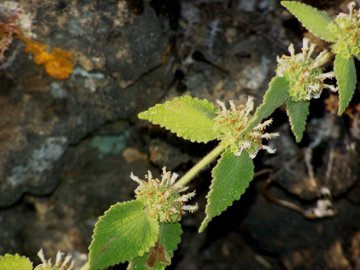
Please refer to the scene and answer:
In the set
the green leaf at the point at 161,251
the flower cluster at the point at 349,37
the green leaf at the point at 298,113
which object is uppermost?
the flower cluster at the point at 349,37

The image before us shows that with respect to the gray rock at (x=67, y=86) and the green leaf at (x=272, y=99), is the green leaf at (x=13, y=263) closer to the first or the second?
the gray rock at (x=67, y=86)

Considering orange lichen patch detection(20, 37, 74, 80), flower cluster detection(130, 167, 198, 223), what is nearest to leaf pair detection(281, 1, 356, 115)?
flower cluster detection(130, 167, 198, 223)

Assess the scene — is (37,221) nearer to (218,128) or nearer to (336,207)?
(218,128)

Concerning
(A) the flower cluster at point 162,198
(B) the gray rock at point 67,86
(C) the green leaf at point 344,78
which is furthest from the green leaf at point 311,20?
(A) the flower cluster at point 162,198

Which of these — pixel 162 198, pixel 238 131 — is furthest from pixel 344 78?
pixel 162 198

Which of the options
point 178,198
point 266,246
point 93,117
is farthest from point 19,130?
point 266,246

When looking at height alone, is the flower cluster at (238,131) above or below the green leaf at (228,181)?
above

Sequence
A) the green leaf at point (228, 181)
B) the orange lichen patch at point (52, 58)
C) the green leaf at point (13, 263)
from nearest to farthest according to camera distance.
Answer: the green leaf at point (228, 181) < the green leaf at point (13, 263) < the orange lichen patch at point (52, 58)
